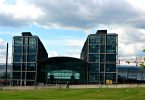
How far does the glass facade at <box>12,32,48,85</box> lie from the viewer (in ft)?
577

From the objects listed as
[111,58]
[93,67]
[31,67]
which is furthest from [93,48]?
[31,67]

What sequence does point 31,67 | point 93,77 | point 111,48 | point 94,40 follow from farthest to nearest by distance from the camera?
point 31,67, point 94,40, point 111,48, point 93,77

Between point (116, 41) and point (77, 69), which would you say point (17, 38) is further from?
point (116, 41)

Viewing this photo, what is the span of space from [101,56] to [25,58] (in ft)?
110

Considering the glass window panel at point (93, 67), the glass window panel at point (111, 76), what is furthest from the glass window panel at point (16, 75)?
the glass window panel at point (111, 76)

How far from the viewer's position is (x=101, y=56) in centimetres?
17588

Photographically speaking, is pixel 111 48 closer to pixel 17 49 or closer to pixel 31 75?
pixel 31 75

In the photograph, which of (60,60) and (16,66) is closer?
(16,66)

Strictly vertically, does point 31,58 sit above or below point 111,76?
above

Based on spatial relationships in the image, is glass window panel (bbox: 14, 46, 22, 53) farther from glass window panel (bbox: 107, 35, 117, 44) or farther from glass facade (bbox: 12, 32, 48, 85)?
glass window panel (bbox: 107, 35, 117, 44)

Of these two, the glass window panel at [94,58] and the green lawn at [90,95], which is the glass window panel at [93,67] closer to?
the glass window panel at [94,58]

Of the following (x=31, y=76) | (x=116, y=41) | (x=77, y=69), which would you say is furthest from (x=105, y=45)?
(x=31, y=76)

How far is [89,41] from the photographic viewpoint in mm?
177500

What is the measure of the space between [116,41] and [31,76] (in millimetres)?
40248
